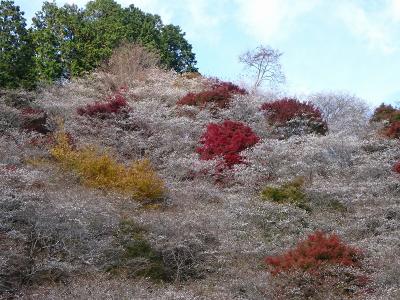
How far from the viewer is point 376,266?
10.1 metres

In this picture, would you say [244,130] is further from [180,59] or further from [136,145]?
[180,59]

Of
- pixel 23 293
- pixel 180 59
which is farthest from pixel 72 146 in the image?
pixel 180 59

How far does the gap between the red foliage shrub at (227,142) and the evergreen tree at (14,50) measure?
9368 millimetres

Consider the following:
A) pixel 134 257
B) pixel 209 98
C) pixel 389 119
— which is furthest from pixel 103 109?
pixel 389 119

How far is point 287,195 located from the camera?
14016mm

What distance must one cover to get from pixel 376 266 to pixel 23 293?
580 centimetres

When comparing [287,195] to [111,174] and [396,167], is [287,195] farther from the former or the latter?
[111,174]

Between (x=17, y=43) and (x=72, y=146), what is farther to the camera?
(x=17, y=43)

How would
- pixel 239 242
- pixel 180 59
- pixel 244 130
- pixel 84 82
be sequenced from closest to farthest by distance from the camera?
1. pixel 239 242
2. pixel 244 130
3. pixel 84 82
4. pixel 180 59

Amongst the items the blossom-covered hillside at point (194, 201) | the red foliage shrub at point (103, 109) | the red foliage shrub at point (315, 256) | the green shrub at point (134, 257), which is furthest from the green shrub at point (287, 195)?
the red foliage shrub at point (103, 109)

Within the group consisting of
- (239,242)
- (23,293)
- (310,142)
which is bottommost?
(23,293)

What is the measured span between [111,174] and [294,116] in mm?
8750

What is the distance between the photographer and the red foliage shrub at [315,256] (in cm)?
1000

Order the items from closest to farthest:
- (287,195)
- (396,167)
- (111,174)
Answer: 1. (287,195)
2. (111,174)
3. (396,167)
